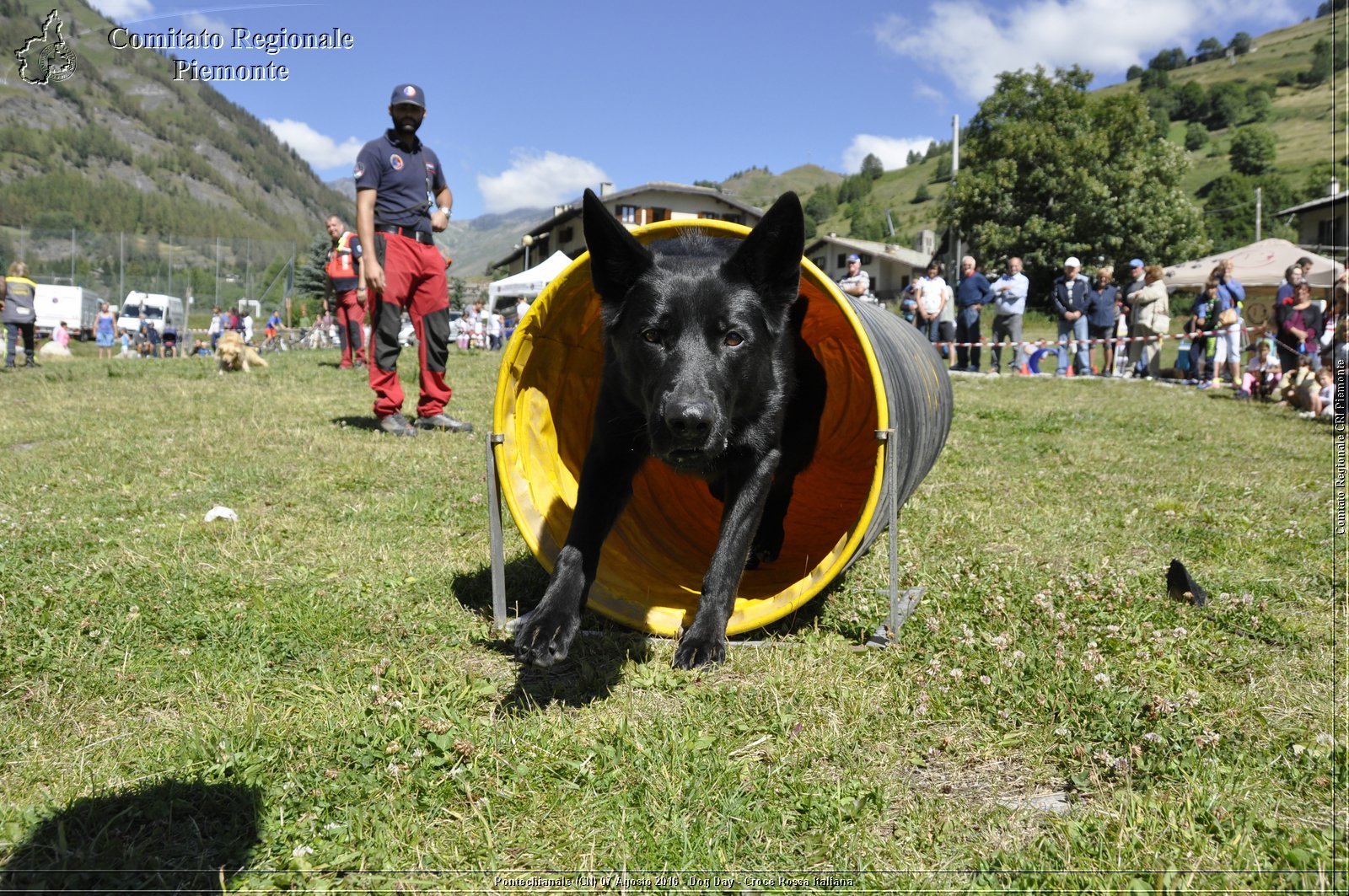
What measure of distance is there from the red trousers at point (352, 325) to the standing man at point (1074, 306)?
13.1 m

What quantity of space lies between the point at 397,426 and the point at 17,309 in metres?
12.6

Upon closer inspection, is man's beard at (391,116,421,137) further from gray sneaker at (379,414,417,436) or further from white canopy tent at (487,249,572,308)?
white canopy tent at (487,249,572,308)

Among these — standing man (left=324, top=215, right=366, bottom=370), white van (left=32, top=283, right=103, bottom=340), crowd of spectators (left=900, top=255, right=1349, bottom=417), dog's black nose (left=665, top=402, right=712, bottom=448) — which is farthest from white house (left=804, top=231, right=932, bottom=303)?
dog's black nose (left=665, top=402, right=712, bottom=448)

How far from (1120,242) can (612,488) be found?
49569 millimetres

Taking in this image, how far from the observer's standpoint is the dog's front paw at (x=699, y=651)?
2867mm

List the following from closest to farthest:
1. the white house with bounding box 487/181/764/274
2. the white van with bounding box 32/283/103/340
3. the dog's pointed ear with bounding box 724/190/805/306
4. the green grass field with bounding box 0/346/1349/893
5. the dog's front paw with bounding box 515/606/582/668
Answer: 1. the green grass field with bounding box 0/346/1349/893
2. the dog's front paw with bounding box 515/606/582/668
3. the dog's pointed ear with bounding box 724/190/805/306
4. the white van with bounding box 32/283/103/340
5. the white house with bounding box 487/181/764/274

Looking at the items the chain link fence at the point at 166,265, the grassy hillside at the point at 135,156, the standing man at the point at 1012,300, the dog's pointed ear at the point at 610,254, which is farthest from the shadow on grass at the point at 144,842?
the grassy hillside at the point at 135,156

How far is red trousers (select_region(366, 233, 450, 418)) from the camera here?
6.89 meters

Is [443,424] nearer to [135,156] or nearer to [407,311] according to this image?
[407,311]

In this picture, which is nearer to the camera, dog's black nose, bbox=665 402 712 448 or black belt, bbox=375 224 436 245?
dog's black nose, bbox=665 402 712 448

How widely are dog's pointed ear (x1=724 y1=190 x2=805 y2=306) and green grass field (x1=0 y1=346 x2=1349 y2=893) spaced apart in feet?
4.79

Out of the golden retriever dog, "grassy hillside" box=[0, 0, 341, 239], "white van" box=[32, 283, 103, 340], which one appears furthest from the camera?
"grassy hillside" box=[0, 0, 341, 239]

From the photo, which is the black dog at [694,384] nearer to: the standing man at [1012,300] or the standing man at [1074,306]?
the standing man at [1012,300]

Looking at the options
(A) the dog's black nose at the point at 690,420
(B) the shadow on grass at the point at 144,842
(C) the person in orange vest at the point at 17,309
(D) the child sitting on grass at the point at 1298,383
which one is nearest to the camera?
(B) the shadow on grass at the point at 144,842
